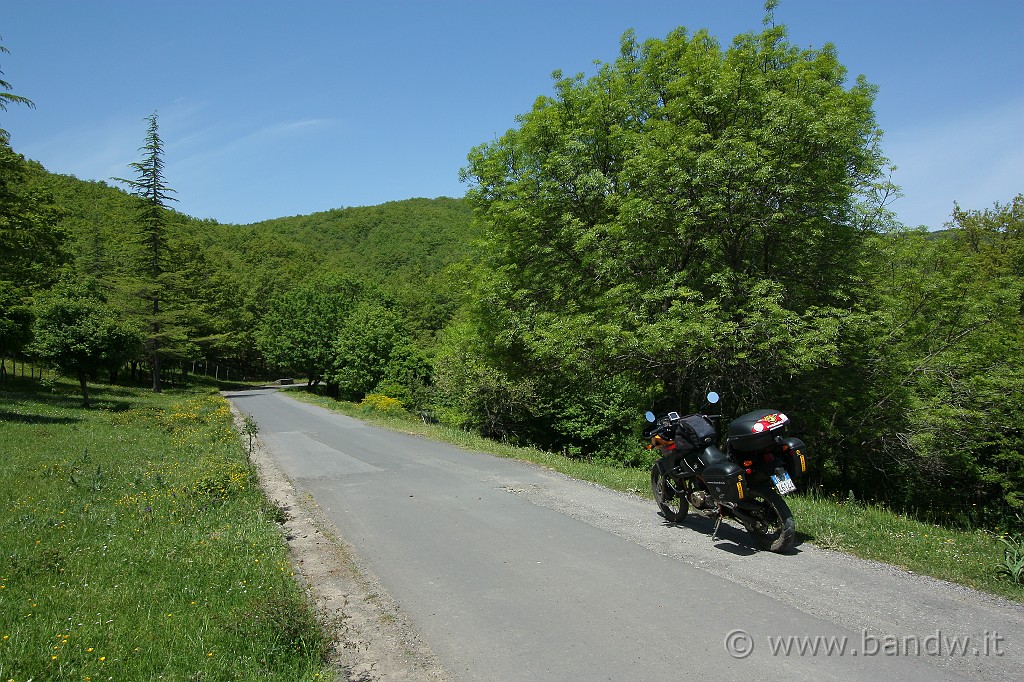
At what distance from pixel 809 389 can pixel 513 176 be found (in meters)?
10.9

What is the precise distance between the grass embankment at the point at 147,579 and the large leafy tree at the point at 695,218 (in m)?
8.50

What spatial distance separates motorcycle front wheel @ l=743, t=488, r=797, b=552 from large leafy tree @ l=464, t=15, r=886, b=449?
224 inches

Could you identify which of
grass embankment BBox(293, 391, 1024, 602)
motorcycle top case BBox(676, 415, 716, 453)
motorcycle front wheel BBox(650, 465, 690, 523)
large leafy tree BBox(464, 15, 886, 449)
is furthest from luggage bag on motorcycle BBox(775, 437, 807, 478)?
large leafy tree BBox(464, 15, 886, 449)

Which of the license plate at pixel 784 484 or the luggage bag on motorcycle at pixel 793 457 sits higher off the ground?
the luggage bag on motorcycle at pixel 793 457

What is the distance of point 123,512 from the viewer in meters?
7.47

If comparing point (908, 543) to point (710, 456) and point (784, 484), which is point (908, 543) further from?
point (710, 456)

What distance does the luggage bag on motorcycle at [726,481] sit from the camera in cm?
596

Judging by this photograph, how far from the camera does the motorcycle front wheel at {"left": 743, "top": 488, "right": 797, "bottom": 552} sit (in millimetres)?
5852

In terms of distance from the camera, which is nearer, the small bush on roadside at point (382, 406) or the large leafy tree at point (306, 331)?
the small bush on roadside at point (382, 406)

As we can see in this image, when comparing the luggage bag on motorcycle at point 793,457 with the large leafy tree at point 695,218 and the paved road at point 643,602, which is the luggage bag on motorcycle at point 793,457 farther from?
the large leafy tree at point 695,218

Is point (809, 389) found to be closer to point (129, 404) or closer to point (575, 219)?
point (575, 219)

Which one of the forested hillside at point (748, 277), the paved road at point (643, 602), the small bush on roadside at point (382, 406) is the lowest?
the small bush on roadside at point (382, 406)

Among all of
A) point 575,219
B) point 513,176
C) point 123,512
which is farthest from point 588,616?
point 513,176

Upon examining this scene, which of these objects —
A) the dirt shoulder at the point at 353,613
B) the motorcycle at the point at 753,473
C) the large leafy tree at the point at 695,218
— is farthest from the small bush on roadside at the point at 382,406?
the motorcycle at the point at 753,473
